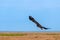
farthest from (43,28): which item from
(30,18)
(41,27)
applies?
(30,18)

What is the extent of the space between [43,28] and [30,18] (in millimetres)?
1108

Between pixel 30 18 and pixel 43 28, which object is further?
pixel 43 28

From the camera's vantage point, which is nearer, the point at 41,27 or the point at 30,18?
the point at 30,18

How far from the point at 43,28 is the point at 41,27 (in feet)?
0.52

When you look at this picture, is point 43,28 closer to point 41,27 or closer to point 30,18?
point 41,27

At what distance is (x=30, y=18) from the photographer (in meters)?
9.62

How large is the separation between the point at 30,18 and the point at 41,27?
95 centimetres

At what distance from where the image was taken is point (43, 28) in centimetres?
1055

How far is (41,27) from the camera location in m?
10.4
